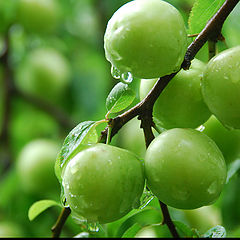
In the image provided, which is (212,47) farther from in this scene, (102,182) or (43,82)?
(43,82)

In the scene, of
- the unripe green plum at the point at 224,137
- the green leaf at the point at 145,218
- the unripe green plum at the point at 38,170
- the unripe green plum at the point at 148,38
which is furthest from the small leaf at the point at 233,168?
the unripe green plum at the point at 38,170

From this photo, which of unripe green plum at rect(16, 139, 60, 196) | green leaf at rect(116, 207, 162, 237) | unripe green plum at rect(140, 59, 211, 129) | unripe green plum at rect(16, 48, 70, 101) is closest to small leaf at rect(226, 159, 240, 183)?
green leaf at rect(116, 207, 162, 237)

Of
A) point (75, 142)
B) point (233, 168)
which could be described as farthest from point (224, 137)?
point (75, 142)

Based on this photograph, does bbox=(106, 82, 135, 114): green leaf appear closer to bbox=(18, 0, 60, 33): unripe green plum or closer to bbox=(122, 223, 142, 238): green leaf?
bbox=(122, 223, 142, 238): green leaf

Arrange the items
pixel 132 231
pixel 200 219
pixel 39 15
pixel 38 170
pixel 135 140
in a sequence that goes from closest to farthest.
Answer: pixel 132 231, pixel 200 219, pixel 135 140, pixel 38 170, pixel 39 15

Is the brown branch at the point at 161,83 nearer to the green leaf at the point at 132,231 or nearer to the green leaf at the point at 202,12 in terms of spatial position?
the green leaf at the point at 202,12

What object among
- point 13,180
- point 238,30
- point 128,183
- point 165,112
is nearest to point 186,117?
point 165,112

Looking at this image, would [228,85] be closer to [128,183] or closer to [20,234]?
[128,183]
